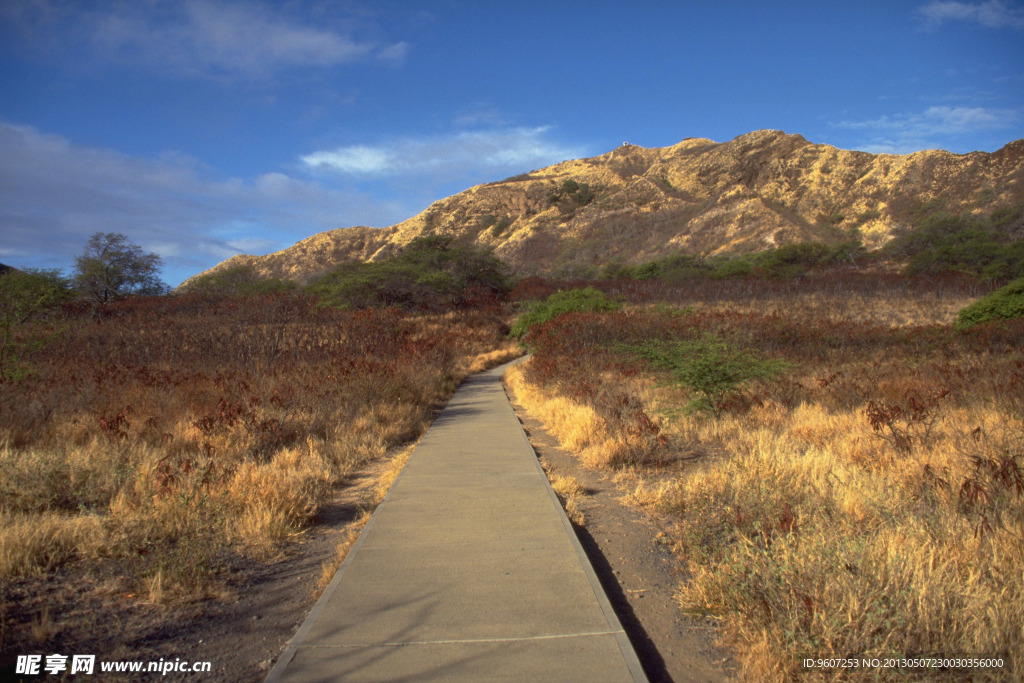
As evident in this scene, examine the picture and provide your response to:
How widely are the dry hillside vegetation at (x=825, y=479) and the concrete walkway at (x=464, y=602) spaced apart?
2.81 ft

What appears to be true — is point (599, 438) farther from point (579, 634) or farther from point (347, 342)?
point (347, 342)

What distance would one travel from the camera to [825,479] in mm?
5820

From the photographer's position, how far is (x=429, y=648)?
3264 mm

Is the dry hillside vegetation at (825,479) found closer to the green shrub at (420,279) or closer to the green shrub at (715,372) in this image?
the green shrub at (715,372)

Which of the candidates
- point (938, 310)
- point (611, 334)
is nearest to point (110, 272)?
point (611, 334)

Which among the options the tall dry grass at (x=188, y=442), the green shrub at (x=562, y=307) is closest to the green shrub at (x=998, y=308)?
the green shrub at (x=562, y=307)

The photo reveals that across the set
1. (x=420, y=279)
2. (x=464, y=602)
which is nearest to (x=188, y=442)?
(x=464, y=602)

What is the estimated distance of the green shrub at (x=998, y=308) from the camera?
67.5ft

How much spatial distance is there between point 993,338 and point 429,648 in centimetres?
2055

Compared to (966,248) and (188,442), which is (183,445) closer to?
(188,442)

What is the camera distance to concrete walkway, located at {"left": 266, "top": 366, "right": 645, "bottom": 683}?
122 inches

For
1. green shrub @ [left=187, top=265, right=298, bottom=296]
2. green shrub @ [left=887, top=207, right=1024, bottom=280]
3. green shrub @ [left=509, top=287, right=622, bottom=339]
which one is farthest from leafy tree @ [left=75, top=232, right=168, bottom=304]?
green shrub @ [left=887, top=207, right=1024, bottom=280]

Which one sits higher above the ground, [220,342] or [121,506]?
[220,342]

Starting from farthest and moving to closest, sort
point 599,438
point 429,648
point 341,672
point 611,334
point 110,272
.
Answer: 1. point 110,272
2. point 611,334
3. point 599,438
4. point 429,648
5. point 341,672
